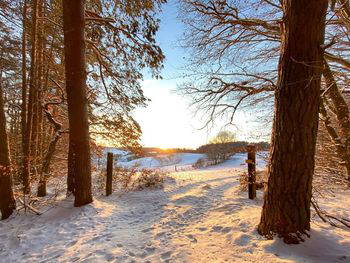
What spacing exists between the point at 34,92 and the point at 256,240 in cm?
860

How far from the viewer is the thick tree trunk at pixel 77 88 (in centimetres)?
594

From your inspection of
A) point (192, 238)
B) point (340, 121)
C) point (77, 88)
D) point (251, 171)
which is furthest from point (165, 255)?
point (340, 121)

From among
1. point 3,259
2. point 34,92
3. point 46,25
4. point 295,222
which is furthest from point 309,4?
point 34,92

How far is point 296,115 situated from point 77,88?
4.73 m

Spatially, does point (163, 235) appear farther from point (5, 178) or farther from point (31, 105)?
point (31, 105)

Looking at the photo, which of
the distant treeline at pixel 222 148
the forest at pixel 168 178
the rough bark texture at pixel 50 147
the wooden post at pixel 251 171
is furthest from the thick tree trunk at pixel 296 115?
the rough bark texture at pixel 50 147

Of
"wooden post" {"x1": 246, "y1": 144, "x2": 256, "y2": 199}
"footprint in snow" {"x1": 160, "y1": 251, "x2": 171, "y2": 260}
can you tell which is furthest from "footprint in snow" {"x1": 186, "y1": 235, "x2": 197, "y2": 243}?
"wooden post" {"x1": 246, "y1": 144, "x2": 256, "y2": 199}

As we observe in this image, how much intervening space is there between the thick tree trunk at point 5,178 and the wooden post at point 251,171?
18.6 ft

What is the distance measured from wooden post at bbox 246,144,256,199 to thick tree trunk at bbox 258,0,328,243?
2.89 metres

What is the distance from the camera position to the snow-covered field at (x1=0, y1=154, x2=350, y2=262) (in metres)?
3.33

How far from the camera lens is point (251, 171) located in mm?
6742

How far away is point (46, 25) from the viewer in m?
8.26

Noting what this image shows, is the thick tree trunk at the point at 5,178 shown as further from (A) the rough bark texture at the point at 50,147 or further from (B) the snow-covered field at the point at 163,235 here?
(A) the rough bark texture at the point at 50,147

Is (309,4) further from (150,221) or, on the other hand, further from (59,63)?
(59,63)
